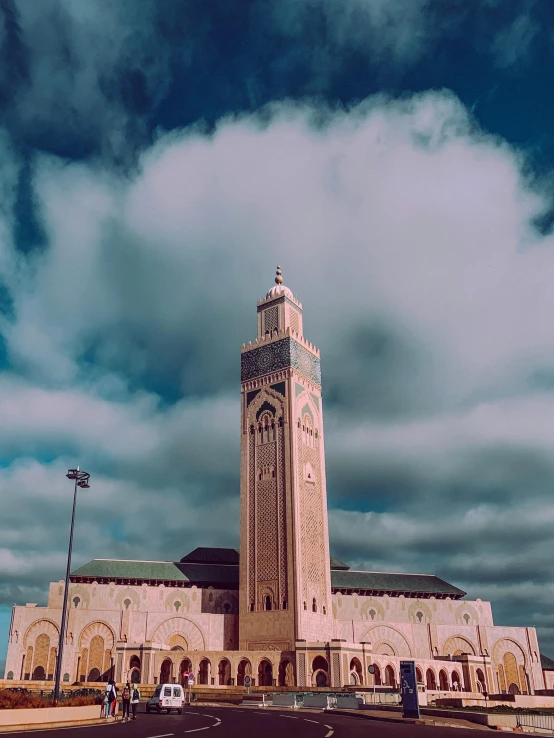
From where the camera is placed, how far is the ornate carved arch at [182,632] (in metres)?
61.3

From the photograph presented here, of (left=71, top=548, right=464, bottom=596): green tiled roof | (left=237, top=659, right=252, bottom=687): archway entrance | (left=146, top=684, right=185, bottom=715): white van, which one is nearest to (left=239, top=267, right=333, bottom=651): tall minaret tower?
(left=237, top=659, right=252, bottom=687): archway entrance

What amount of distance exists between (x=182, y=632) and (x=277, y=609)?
996 cm

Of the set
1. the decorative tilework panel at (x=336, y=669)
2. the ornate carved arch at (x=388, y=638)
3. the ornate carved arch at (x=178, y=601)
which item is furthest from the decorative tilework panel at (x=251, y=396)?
the ornate carved arch at (x=388, y=638)

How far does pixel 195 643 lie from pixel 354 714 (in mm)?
37217

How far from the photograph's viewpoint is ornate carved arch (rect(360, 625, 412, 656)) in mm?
65250

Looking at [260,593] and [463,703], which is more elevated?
[260,593]

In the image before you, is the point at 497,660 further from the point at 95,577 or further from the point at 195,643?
the point at 95,577

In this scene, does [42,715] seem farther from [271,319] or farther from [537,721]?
[271,319]

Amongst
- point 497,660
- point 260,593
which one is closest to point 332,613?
point 260,593

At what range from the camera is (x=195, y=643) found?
202 ft

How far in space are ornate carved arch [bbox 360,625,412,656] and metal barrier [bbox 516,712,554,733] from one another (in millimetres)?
41404

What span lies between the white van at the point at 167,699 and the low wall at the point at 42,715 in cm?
674

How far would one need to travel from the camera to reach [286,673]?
54656 millimetres

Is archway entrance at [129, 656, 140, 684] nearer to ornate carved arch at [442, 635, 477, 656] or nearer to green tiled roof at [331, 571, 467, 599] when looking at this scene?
green tiled roof at [331, 571, 467, 599]
